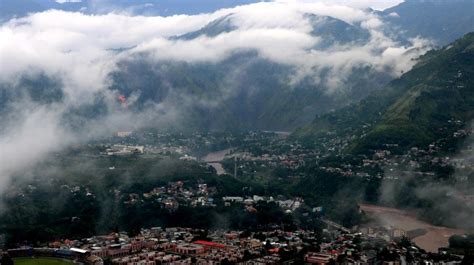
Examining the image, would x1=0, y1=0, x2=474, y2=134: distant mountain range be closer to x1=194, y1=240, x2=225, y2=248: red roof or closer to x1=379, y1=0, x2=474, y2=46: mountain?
x1=379, y1=0, x2=474, y2=46: mountain

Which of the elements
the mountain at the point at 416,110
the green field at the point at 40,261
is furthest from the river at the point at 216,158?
the green field at the point at 40,261

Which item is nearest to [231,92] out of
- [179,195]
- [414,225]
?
[179,195]

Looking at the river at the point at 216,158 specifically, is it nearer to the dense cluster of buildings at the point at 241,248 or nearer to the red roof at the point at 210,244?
the dense cluster of buildings at the point at 241,248

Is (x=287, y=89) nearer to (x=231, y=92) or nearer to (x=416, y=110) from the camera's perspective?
(x=231, y=92)

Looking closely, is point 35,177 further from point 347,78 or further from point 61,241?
point 347,78

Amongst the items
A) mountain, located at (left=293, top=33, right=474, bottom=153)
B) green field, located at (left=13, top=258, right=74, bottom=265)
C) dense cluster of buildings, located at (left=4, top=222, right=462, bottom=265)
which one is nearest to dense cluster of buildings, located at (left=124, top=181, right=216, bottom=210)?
dense cluster of buildings, located at (left=4, top=222, right=462, bottom=265)

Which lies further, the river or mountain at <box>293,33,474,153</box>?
the river

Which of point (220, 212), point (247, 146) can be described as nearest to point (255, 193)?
point (220, 212)
